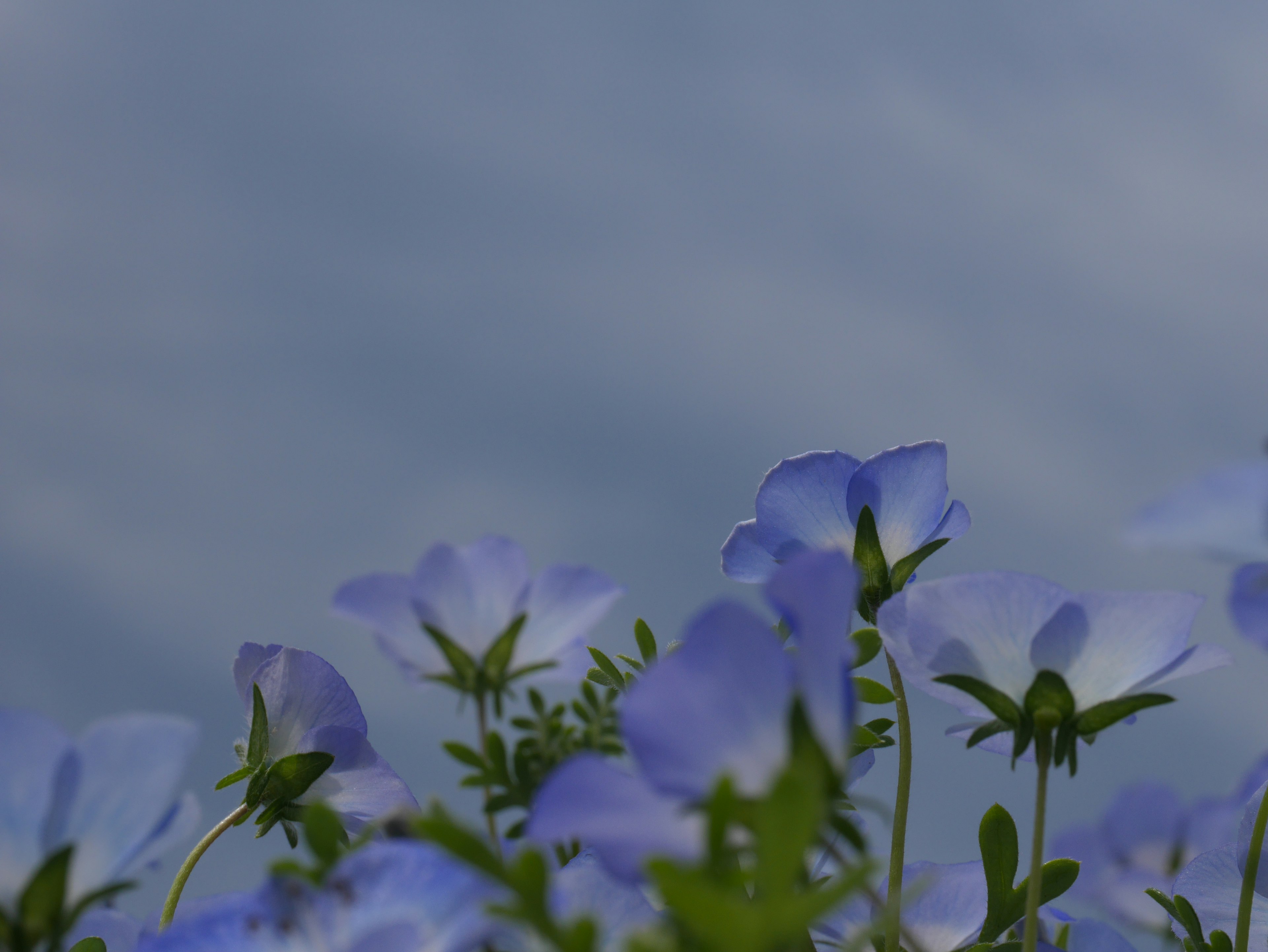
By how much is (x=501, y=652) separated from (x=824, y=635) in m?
0.30

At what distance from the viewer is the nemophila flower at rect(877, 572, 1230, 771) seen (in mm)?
1120

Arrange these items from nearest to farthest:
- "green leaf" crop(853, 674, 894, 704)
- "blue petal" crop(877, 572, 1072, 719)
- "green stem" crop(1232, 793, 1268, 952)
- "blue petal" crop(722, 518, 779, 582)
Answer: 1. "blue petal" crop(877, 572, 1072, 719)
2. "green stem" crop(1232, 793, 1268, 952)
3. "green leaf" crop(853, 674, 894, 704)
4. "blue petal" crop(722, 518, 779, 582)

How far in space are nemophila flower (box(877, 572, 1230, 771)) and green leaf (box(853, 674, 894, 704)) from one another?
0.29 m

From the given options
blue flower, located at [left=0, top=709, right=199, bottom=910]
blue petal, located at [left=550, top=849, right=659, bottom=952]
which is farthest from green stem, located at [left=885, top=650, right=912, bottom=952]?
blue flower, located at [left=0, top=709, right=199, bottom=910]

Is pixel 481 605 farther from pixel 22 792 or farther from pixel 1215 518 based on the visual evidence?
pixel 1215 518

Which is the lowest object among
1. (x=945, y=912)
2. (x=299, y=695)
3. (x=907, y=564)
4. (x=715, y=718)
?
(x=945, y=912)

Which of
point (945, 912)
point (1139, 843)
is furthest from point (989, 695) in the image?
point (1139, 843)

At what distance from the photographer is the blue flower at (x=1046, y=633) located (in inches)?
44.1

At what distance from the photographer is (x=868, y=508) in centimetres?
170

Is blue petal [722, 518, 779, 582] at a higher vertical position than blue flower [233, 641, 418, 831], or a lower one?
higher

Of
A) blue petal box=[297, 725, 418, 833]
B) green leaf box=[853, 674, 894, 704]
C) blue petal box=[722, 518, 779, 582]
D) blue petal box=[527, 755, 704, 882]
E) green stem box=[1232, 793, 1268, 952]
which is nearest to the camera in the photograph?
blue petal box=[527, 755, 704, 882]

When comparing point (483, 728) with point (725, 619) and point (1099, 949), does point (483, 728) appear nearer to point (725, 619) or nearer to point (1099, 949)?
point (725, 619)

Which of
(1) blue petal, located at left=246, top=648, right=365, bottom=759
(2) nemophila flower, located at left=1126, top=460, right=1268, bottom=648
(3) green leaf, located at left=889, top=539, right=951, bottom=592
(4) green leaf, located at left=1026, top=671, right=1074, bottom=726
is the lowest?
(4) green leaf, located at left=1026, top=671, right=1074, bottom=726

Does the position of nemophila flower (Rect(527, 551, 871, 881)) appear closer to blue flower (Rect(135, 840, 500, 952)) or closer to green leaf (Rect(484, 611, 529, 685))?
blue flower (Rect(135, 840, 500, 952))
